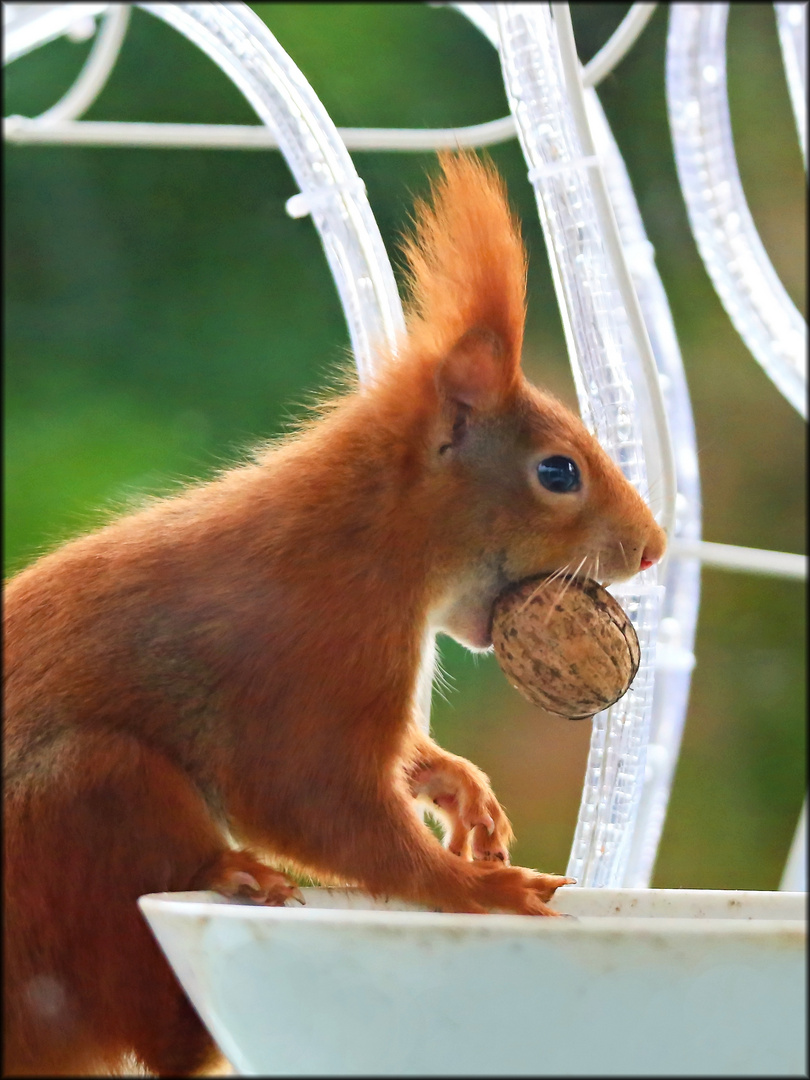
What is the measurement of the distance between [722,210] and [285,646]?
0.88 meters

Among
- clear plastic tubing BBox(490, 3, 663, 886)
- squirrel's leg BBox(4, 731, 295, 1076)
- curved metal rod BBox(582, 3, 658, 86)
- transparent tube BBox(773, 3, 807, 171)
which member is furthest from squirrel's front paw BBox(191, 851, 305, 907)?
transparent tube BBox(773, 3, 807, 171)

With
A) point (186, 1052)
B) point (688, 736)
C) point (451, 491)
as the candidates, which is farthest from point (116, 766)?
point (688, 736)

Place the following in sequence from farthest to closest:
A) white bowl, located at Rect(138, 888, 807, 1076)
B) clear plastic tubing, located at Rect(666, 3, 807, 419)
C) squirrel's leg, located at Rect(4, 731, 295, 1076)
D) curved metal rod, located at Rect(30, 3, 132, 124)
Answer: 1. clear plastic tubing, located at Rect(666, 3, 807, 419)
2. curved metal rod, located at Rect(30, 3, 132, 124)
3. squirrel's leg, located at Rect(4, 731, 295, 1076)
4. white bowl, located at Rect(138, 888, 807, 1076)

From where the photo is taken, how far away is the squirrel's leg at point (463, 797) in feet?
2.65

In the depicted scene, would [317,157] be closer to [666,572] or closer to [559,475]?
[559,475]

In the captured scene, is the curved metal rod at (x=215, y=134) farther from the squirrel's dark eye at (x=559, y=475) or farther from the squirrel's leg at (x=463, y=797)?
the squirrel's leg at (x=463, y=797)

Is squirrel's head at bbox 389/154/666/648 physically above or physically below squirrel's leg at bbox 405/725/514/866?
above

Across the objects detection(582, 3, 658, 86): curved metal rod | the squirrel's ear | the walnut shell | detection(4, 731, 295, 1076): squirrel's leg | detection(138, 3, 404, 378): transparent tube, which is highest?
detection(582, 3, 658, 86): curved metal rod

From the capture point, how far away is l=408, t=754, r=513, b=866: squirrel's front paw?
809 mm

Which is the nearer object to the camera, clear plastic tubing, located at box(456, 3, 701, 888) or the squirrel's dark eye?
the squirrel's dark eye

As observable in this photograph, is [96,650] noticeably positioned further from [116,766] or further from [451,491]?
[451,491]

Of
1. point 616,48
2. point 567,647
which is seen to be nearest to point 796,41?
point 616,48

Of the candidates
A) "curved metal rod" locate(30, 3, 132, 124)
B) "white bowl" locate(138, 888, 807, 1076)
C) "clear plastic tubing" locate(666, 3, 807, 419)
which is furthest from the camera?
A: "clear plastic tubing" locate(666, 3, 807, 419)

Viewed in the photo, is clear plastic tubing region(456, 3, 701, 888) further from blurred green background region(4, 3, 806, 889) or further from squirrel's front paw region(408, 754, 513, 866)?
squirrel's front paw region(408, 754, 513, 866)
